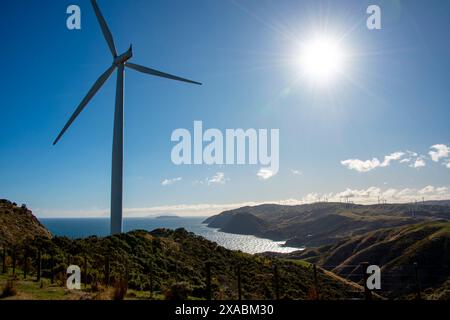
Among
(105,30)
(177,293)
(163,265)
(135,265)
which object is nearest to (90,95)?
(105,30)

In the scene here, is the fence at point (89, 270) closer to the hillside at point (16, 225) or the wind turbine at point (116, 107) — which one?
the wind turbine at point (116, 107)

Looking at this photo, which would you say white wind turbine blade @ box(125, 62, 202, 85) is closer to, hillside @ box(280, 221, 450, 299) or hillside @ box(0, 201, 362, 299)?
hillside @ box(0, 201, 362, 299)

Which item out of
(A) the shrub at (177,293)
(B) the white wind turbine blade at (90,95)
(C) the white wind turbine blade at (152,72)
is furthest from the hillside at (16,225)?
(A) the shrub at (177,293)

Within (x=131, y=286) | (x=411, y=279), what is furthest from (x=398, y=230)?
(x=131, y=286)

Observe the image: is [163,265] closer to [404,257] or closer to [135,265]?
[135,265]

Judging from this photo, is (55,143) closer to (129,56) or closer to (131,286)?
(129,56)

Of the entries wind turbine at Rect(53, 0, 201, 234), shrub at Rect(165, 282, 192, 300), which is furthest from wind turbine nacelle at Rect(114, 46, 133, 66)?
shrub at Rect(165, 282, 192, 300)
